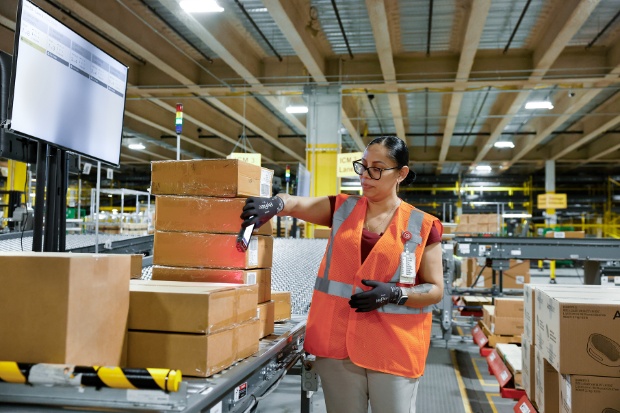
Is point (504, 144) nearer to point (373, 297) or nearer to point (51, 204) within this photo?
point (373, 297)

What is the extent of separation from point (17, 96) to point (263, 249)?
1146 mm

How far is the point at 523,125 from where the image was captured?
1684 centimetres

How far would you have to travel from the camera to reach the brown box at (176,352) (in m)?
1.68

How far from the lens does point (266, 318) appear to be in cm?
241

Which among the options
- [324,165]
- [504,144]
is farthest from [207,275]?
[504,144]

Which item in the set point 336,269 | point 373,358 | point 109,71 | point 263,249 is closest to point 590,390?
point 373,358

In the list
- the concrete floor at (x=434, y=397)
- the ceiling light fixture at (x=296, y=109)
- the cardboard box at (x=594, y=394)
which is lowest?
the concrete floor at (x=434, y=397)

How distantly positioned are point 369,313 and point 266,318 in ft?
1.58

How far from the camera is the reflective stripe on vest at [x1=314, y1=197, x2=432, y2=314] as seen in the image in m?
2.28

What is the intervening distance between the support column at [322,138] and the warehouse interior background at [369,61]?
31 cm

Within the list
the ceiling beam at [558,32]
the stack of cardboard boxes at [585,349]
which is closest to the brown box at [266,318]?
the stack of cardboard boxes at [585,349]

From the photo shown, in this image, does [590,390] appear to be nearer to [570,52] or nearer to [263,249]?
[263,249]

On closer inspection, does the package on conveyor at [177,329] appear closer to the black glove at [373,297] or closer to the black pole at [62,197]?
the black glove at [373,297]

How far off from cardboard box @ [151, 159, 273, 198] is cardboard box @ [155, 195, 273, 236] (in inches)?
1.2
